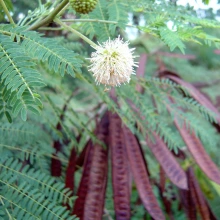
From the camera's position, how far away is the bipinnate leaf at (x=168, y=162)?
1.08m

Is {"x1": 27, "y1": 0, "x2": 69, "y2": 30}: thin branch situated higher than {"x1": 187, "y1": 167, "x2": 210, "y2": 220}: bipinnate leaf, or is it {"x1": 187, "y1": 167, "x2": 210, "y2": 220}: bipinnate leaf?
{"x1": 27, "y1": 0, "x2": 69, "y2": 30}: thin branch

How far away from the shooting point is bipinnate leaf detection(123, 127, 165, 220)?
3.42 feet

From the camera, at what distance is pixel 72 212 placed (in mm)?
1060

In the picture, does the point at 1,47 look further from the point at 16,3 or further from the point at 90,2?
the point at 16,3

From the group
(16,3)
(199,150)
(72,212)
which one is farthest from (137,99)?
(16,3)

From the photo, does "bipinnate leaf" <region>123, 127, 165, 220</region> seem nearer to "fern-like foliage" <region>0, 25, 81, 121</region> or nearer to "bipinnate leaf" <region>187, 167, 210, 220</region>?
"bipinnate leaf" <region>187, 167, 210, 220</region>

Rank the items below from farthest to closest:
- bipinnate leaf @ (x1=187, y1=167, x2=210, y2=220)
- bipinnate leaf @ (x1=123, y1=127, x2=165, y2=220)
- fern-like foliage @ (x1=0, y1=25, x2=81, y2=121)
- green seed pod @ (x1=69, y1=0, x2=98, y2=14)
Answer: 1. bipinnate leaf @ (x1=187, y1=167, x2=210, y2=220)
2. bipinnate leaf @ (x1=123, y1=127, x2=165, y2=220)
3. green seed pod @ (x1=69, y1=0, x2=98, y2=14)
4. fern-like foliage @ (x1=0, y1=25, x2=81, y2=121)

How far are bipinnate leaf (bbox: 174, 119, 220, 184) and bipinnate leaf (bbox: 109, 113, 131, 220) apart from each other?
19 centimetres

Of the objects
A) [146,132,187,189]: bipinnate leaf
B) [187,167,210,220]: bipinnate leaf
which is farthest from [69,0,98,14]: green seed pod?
[187,167,210,220]: bipinnate leaf

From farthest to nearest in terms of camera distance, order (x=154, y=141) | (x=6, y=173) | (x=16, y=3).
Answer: (x=16, y=3) < (x=154, y=141) < (x=6, y=173)

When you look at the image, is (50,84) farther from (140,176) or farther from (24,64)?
(24,64)

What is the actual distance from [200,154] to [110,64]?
587 mm

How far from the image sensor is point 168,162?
1124 mm

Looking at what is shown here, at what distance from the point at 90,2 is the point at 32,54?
0.14 metres
